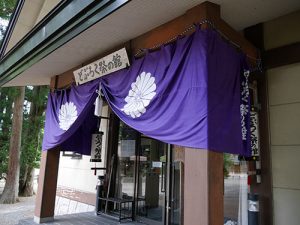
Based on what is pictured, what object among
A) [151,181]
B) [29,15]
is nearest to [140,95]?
[151,181]

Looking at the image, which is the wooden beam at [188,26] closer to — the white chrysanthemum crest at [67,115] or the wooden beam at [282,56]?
the wooden beam at [282,56]

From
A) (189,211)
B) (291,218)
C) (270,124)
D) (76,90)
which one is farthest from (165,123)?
(76,90)

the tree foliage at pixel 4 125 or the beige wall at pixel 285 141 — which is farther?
the tree foliage at pixel 4 125

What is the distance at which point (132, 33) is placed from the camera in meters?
4.62

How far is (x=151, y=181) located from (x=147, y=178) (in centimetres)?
13

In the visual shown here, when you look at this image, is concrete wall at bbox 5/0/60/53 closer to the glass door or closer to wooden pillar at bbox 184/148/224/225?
→ the glass door

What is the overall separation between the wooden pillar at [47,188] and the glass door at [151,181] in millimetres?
2085

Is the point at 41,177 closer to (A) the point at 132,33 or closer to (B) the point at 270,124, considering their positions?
(A) the point at 132,33

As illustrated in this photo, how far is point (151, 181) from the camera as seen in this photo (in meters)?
6.60

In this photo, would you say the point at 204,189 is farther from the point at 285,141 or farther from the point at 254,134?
the point at 285,141

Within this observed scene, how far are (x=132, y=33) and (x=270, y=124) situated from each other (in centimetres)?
277

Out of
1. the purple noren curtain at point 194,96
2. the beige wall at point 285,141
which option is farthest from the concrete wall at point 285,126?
the purple noren curtain at point 194,96

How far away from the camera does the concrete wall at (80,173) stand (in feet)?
28.0

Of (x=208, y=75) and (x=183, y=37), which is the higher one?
(x=183, y=37)
